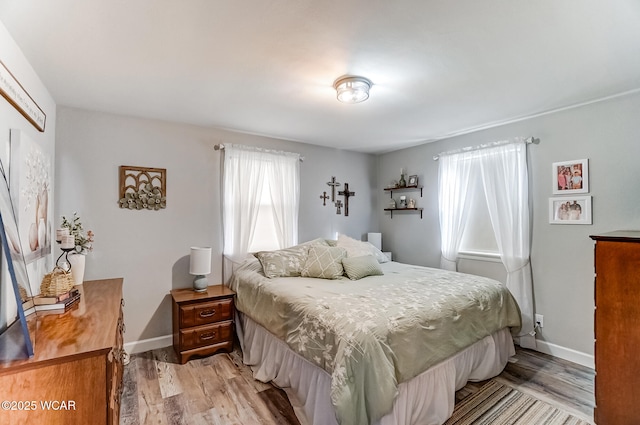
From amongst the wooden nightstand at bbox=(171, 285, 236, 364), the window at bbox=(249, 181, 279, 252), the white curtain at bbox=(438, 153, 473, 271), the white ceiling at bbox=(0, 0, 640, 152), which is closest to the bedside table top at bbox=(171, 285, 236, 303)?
the wooden nightstand at bbox=(171, 285, 236, 364)

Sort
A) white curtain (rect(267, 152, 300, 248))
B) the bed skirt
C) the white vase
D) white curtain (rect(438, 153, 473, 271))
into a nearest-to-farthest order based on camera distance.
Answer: the bed skirt
the white vase
white curtain (rect(438, 153, 473, 271))
white curtain (rect(267, 152, 300, 248))

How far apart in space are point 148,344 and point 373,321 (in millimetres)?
2572

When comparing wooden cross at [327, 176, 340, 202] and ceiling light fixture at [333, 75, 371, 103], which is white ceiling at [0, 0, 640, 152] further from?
wooden cross at [327, 176, 340, 202]

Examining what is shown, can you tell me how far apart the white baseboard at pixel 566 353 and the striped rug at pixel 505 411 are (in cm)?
95

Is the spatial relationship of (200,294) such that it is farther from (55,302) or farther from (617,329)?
(617,329)

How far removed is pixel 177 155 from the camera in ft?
10.8

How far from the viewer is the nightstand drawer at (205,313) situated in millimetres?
2844

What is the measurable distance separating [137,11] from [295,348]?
89.0 inches

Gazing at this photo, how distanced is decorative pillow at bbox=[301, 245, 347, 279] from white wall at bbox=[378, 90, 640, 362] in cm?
182

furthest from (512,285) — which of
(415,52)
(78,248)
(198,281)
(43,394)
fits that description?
(78,248)

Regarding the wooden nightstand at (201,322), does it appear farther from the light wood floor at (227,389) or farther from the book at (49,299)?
the book at (49,299)

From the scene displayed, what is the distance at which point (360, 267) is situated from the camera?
3115 millimetres

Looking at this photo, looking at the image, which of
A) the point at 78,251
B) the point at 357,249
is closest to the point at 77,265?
the point at 78,251

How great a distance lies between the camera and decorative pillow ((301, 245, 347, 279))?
310 cm
